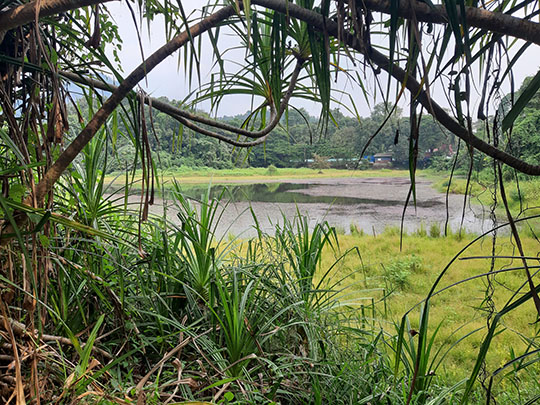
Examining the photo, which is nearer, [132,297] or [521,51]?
[521,51]

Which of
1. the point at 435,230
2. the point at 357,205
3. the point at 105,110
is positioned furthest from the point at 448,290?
the point at 357,205

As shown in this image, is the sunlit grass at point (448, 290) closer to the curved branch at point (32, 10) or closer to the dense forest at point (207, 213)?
the dense forest at point (207, 213)

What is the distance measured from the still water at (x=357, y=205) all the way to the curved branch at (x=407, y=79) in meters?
2.41

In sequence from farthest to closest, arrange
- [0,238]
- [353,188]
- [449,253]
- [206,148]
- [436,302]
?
[353,188], [206,148], [449,253], [436,302], [0,238]

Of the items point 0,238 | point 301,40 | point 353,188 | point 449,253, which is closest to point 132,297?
point 0,238

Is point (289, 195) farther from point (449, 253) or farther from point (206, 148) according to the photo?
point (449, 253)

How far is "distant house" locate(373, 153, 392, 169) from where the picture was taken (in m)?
4.95

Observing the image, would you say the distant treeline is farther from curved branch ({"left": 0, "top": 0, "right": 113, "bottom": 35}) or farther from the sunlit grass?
curved branch ({"left": 0, "top": 0, "right": 113, "bottom": 35})

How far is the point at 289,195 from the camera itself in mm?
5930

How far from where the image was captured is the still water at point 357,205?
3.79m

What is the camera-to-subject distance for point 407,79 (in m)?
0.30

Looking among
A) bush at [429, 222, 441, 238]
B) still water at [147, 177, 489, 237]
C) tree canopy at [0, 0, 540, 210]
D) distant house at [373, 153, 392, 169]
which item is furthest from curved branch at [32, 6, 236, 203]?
distant house at [373, 153, 392, 169]

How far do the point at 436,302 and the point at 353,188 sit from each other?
15.8 feet

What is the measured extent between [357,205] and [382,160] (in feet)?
2.75
